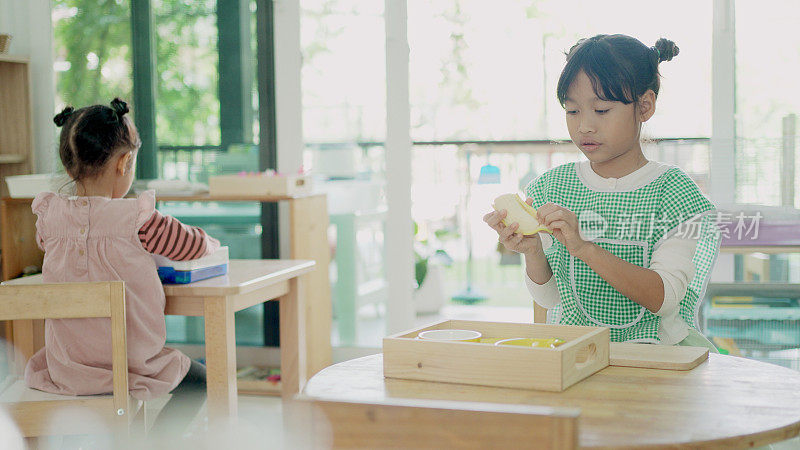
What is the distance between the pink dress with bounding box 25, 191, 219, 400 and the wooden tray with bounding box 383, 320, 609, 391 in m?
1.07

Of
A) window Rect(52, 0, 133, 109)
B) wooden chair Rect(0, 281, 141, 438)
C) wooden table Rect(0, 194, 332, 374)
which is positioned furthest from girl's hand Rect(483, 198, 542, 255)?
window Rect(52, 0, 133, 109)

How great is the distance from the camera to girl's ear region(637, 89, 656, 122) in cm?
162

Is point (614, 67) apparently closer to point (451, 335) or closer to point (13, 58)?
point (451, 335)

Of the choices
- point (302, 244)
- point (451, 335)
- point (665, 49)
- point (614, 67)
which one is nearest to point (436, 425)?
point (451, 335)

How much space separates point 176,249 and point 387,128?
162 cm

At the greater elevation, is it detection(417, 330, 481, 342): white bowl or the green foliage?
the green foliage

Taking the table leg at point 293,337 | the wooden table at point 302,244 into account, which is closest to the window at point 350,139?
the wooden table at point 302,244

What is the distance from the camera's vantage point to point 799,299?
125 inches

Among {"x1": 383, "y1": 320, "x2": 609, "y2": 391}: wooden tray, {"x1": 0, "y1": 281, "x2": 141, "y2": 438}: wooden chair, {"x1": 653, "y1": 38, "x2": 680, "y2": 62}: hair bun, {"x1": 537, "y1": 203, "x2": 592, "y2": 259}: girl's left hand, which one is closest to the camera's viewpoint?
{"x1": 383, "y1": 320, "x2": 609, "y2": 391}: wooden tray

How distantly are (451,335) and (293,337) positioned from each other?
147cm

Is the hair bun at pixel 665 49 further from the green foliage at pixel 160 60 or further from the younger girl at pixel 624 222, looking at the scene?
the green foliage at pixel 160 60

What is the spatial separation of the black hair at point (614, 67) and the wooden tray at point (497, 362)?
0.52 m

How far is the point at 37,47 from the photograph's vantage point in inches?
154

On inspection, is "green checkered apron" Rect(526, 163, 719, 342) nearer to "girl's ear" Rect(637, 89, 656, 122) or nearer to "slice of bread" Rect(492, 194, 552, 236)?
"girl's ear" Rect(637, 89, 656, 122)
